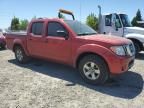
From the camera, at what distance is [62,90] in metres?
5.60

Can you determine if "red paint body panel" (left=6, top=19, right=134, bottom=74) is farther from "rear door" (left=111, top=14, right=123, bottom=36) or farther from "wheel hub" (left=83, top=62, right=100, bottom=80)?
"rear door" (left=111, top=14, right=123, bottom=36)

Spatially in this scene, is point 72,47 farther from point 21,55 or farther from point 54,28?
point 21,55

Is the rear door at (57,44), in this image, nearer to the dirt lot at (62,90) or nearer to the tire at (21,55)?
the dirt lot at (62,90)

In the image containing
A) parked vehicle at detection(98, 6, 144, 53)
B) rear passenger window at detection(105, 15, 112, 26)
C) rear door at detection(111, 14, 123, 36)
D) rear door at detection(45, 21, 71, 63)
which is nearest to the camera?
rear door at detection(45, 21, 71, 63)

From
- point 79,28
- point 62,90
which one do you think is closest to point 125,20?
point 79,28

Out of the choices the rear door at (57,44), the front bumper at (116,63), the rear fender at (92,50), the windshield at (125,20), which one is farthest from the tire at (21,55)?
the windshield at (125,20)

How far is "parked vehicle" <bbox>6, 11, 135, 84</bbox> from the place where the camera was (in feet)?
18.8

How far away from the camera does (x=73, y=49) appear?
6.48 m

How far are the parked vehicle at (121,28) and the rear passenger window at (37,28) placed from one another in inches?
182

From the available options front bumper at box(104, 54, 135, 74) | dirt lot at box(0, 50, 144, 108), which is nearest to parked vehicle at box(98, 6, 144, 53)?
dirt lot at box(0, 50, 144, 108)

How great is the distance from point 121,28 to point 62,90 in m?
6.38

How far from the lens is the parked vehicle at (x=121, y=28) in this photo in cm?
1047

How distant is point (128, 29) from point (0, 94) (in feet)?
Answer: 24.4

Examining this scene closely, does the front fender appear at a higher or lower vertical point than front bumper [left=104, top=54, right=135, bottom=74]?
higher
